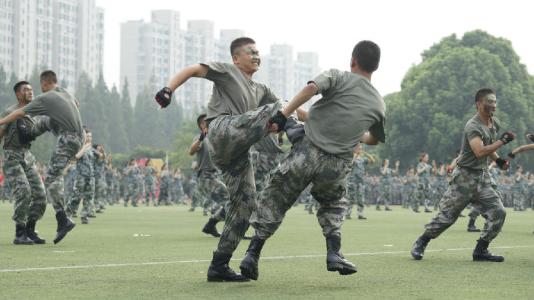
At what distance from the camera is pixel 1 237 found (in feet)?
50.4

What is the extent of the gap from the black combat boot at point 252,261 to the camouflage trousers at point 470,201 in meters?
3.76

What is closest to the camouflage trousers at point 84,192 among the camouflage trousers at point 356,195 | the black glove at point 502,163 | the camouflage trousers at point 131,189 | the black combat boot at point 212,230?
the black combat boot at point 212,230

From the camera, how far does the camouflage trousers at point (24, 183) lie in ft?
44.6

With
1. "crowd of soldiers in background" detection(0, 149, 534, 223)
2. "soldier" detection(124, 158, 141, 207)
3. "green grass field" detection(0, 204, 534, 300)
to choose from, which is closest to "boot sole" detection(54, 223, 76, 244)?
"green grass field" detection(0, 204, 534, 300)

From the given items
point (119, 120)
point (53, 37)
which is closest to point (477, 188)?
point (119, 120)

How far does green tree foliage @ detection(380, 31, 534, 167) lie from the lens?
64.2 metres

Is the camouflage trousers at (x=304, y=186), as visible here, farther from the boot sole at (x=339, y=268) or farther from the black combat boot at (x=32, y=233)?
the black combat boot at (x=32, y=233)

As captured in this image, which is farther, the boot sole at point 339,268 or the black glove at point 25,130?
the black glove at point 25,130

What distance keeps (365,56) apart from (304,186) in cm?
123

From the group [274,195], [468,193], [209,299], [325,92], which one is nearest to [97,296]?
[209,299]

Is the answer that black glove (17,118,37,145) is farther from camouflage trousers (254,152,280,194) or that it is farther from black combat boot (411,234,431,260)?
black combat boot (411,234,431,260)

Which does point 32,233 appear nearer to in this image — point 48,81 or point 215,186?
point 48,81

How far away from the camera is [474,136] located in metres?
11.4

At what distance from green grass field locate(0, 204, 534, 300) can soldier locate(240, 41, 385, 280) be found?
0.46 meters
